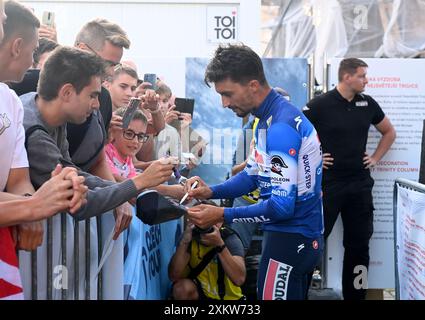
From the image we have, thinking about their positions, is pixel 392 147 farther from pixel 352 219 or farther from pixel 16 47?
pixel 16 47

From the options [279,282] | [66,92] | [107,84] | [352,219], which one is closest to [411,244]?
[279,282]

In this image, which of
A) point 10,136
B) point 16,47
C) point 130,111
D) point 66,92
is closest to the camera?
point 10,136

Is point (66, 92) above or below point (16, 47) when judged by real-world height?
below

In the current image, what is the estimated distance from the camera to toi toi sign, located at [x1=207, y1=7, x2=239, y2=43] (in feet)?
26.7

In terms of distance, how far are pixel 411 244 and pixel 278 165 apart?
1371 mm

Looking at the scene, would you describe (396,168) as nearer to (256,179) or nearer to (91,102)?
(256,179)

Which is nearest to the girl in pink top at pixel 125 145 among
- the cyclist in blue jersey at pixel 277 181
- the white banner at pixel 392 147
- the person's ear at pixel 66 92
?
the cyclist in blue jersey at pixel 277 181

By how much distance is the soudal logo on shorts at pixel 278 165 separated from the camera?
3549 millimetres

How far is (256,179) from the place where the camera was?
425cm

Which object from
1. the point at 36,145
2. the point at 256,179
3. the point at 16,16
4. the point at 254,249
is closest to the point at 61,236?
the point at 36,145

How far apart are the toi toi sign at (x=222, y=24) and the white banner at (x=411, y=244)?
12.8 feet

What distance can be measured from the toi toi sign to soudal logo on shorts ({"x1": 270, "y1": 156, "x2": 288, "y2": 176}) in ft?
15.6

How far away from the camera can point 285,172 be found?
3.55 metres

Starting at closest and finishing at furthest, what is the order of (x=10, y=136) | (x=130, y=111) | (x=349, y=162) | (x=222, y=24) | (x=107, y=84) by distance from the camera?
(x=10, y=136)
(x=130, y=111)
(x=107, y=84)
(x=349, y=162)
(x=222, y=24)
